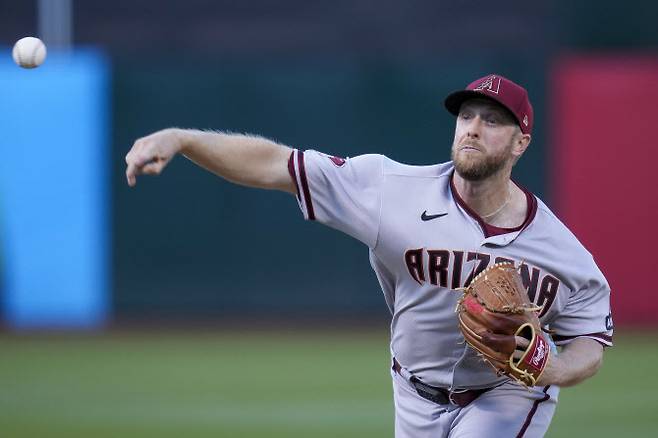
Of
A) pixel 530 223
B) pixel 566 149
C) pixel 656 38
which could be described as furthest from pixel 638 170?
pixel 530 223

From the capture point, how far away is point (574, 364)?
4.18 metres

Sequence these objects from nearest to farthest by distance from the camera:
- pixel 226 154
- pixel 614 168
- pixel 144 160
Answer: pixel 144 160, pixel 226 154, pixel 614 168

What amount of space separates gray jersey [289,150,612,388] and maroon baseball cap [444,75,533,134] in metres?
0.33

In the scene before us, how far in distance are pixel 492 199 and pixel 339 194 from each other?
602 millimetres

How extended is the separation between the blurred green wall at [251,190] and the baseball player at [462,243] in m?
7.87

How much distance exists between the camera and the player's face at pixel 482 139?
165 inches

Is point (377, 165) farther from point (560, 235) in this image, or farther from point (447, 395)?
point (447, 395)

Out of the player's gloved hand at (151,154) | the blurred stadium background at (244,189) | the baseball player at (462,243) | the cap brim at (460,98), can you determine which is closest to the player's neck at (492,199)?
the baseball player at (462,243)

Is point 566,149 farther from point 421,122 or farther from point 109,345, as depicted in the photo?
point 109,345

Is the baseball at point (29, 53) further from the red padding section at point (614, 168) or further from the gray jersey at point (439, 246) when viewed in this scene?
the red padding section at point (614, 168)

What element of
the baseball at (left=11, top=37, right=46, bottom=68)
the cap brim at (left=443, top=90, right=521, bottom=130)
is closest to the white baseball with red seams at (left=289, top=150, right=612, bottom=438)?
the cap brim at (left=443, top=90, right=521, bottom=130)

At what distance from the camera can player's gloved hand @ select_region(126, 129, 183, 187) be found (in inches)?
143

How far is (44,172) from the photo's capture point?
1223 centimetres

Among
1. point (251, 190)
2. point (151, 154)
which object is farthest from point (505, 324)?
point (251, 190)
